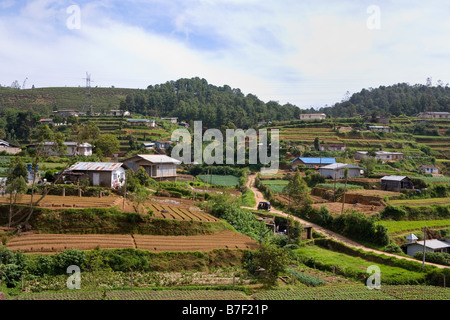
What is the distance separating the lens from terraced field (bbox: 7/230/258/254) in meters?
15.1

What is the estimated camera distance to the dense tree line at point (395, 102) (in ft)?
262

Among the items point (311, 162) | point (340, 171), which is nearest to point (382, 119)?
point (311, 162)

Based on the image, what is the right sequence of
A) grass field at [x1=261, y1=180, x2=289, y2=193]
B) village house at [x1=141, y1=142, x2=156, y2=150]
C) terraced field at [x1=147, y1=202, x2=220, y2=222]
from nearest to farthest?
terraced field at [x1=147, y1=202, x2=220, y2=222] < grass field at [x1=261, y1=180, x2=289, y2=193] < village house at [x1=141, y1=142, x2=156, y2=150]

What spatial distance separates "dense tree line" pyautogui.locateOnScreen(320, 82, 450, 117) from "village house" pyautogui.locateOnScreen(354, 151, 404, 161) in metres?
18.6

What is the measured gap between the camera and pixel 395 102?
82.1 meters

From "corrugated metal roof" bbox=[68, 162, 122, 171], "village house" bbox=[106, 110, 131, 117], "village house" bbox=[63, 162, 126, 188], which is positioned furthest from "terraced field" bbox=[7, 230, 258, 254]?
"village house" bbox=[106, 110, 131, 117]

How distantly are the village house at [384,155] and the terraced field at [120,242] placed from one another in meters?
34.4

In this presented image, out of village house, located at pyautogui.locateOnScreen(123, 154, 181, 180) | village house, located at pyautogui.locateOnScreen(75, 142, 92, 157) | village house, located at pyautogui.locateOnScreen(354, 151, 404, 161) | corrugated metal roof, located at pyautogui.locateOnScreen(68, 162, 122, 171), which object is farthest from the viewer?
village house, located at pyautogui.locateOnScreen(354, 151, 404, 161)

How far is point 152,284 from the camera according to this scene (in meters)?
14.1

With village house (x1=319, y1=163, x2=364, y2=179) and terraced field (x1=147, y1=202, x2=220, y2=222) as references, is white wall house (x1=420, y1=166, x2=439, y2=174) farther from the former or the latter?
terraced field (x1=147, y1=202, x2=220, y2=222)
